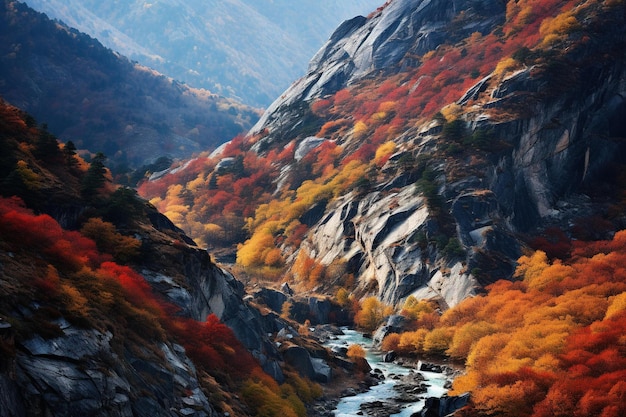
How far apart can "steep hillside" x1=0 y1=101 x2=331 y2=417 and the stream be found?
5140mm

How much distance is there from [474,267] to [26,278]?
263ft

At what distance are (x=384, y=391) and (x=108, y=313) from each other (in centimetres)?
3955

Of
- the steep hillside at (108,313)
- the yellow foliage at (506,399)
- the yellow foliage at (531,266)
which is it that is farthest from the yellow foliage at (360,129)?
the yellow foliage at (506,399)

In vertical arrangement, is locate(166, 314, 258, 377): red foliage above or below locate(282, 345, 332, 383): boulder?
above

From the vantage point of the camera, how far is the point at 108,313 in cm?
4638

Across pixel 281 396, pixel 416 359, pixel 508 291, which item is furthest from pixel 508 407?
pixel 508 291

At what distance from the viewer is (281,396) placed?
61.5 metres

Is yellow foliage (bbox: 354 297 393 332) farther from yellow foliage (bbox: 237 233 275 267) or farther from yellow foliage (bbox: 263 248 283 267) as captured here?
yellow foliage (bbox: 237 233 275 267)

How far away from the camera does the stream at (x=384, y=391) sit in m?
64.0

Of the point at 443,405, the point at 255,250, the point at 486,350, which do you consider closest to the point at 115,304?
the point at 443,405

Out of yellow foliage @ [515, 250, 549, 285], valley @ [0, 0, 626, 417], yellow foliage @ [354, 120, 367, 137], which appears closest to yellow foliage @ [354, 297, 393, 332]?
valley @ [0, 0, 626, 417]

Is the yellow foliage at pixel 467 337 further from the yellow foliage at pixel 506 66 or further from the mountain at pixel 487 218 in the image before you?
the yellow foliage at pixel 506 66

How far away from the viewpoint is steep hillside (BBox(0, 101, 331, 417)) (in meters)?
34.7

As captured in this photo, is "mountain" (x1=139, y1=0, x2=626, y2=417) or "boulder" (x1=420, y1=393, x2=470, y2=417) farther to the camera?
"mountain" (x1=139, y1=0, x2=626, y2=417)
